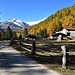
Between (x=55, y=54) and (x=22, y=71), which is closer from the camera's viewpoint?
(x=22, y=71)

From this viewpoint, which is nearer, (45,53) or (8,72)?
(8,72)

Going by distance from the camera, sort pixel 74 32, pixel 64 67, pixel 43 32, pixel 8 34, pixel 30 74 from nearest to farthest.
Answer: pixel 30 74
pixel 64 67
pixel 74 32
pixel 8 34
pixel 43 32

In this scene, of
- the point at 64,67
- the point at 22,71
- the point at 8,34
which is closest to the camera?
the point at 22,71

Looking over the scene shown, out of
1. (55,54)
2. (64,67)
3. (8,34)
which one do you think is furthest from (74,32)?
(64,67)

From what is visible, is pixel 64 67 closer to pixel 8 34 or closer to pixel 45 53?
pixel 45 53

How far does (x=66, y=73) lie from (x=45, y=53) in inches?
413

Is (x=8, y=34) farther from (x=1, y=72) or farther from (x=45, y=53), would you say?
(x=1, y=72)

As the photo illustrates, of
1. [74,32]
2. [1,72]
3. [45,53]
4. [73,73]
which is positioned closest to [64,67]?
[73,73]

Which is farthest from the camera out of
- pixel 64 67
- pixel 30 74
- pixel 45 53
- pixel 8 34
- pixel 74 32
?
pixel 8 34

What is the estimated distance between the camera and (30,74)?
11.6 meters

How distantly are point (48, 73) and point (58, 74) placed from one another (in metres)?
0.52

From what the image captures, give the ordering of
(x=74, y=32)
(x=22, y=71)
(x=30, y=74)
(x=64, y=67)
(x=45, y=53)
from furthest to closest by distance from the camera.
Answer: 1. (x=74, y=32)
2. (x=45, y=53)
3. (x=64, y=67)
4. (x=22, y=71)
5. (x=30, y=74)

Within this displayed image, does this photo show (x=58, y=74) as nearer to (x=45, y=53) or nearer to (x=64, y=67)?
(x=64, y=67)

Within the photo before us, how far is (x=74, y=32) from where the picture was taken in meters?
143
